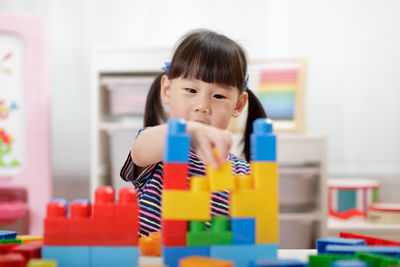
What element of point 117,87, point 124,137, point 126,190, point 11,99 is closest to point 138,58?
point 117,87

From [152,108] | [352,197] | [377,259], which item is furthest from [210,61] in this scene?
[352,197]

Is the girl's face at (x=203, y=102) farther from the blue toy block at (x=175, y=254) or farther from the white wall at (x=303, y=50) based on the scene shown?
the white wall at (x=303, y=50)

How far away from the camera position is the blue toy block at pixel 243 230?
1.60 ft

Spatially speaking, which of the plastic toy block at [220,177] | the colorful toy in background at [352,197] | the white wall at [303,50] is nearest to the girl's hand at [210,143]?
the plastic toy block at [220,177]

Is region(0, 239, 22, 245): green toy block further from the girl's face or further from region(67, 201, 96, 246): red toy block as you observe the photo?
the girl's face

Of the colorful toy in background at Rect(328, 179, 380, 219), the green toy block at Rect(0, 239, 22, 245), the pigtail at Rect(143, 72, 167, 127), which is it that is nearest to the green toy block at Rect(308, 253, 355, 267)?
the green toy block at Rect(0, 239, 22, 245)

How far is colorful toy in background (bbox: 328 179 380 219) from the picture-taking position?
6.09ft

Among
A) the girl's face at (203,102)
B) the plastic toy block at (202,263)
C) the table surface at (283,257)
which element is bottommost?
the table surface at (283,257)

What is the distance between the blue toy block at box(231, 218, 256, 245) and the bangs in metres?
0.43

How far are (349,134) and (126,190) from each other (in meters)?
1.80

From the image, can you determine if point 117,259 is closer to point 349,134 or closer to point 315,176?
point 315,176

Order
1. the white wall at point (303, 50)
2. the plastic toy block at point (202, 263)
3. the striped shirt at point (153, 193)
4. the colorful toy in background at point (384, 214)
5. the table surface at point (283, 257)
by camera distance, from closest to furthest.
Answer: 1. the plastic toy block at point (202, 263)
2. the table surface at point (283, 257)
3. the striped shirt at point (153, 193)
4. the colorful toy in background at point (384, 214)
5. the white wall at point (303, 50)

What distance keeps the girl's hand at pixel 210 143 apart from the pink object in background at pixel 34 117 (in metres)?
1.41

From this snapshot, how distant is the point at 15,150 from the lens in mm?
1823
